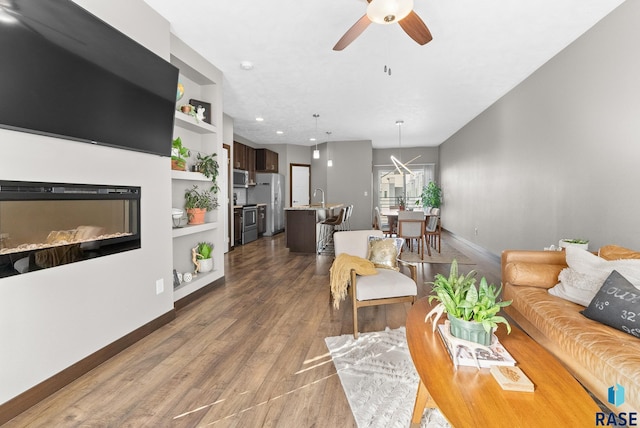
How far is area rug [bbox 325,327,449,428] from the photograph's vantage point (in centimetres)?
156

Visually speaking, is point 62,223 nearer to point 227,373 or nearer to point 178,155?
point 178,155

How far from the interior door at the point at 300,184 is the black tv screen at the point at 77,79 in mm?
6629

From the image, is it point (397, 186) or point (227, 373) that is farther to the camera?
point (397, 186)

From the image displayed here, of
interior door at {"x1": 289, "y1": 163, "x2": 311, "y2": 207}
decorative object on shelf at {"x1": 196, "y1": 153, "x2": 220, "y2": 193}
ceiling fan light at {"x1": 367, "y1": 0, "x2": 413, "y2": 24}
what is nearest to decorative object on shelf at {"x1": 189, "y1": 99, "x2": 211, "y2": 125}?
decorative object on shelf at {"x1": 196, "y1": 153, "x2": 220, "y2": 193}

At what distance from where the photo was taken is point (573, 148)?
3230mm

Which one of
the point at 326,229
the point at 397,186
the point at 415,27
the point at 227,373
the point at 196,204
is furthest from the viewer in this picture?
the point at 397,186

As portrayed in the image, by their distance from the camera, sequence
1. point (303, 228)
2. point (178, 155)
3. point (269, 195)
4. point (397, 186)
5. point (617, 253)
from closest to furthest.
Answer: point (617, 253)
point (178, 155)
point (303, 228)
point (269, 195)
point (397, 186)

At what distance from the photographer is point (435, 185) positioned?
9.48 metres

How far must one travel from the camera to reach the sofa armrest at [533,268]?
2402mm

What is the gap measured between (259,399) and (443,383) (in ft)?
3.64

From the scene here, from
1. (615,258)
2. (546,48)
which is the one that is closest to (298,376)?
(615,258)

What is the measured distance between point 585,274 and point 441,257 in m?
3.48

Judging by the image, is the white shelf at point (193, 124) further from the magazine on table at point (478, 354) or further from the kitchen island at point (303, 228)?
the magazine on table at point (478, 354)

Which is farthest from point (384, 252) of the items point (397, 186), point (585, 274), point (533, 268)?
point (397, 186)
